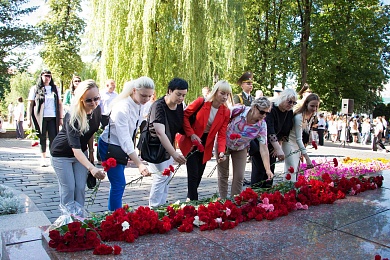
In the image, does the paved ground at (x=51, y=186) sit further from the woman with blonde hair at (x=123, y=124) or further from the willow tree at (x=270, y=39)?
the willow tree at (x=270, y=39)

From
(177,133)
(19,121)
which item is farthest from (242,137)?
(19,121)

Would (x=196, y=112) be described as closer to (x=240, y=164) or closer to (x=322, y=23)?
(x=240, y=164)

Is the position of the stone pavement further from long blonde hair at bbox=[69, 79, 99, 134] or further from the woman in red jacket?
the woman in red jacket

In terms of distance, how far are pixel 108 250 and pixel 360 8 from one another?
2695 cm

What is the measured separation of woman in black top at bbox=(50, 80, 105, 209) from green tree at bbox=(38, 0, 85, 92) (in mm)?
28157

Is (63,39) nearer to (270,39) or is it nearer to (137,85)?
(270,39)

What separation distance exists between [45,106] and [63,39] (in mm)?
26397

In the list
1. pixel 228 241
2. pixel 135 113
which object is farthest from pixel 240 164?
pixel 228 241

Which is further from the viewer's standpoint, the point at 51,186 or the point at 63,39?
the point at 63,39

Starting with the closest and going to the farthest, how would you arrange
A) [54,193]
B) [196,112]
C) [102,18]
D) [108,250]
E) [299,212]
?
[108,250], [299,212], [196,112], [54,193], [102,18]

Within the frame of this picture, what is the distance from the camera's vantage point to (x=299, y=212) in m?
3.71

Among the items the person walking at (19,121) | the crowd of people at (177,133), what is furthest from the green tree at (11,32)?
the crowd of people at (177,133)

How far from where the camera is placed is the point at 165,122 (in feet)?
13.8

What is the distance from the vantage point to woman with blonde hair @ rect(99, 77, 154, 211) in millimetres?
3783
